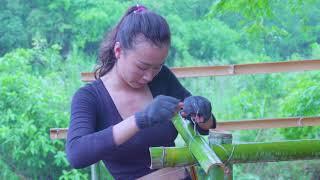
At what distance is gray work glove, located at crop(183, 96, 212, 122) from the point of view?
5.72ft

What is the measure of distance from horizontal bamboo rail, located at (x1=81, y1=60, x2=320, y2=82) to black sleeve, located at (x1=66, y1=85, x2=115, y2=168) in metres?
1.87

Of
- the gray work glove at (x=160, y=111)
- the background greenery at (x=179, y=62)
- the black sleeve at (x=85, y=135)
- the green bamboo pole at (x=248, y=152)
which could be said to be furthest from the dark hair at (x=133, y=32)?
the background greenery at (x=179, y=62)

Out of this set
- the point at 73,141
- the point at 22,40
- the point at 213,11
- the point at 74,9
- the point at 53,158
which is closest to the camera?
the point at 73,141

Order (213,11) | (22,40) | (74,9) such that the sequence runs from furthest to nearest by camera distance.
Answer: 1. (74,9)
2. (22,40)
3. (213,11)

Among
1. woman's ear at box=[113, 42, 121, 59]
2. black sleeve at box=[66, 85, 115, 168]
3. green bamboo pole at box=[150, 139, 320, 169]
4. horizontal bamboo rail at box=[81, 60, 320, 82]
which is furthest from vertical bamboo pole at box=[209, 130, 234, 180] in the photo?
horizontal bamboo rail at box=[81, 60, 320, 82]

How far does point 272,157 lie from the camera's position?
1548 millimetres

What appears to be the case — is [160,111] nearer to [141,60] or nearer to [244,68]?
[141,60]

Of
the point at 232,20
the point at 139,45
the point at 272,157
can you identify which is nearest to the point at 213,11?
the point at 139,45

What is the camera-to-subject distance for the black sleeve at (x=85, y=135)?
170cm

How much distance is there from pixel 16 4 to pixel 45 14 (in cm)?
64

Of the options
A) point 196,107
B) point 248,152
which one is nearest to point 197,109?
point 196,107

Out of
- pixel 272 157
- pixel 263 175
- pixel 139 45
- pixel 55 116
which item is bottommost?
pixel 263 175

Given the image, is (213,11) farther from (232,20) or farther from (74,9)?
(74,9)

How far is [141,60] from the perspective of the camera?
→ 1823mm
